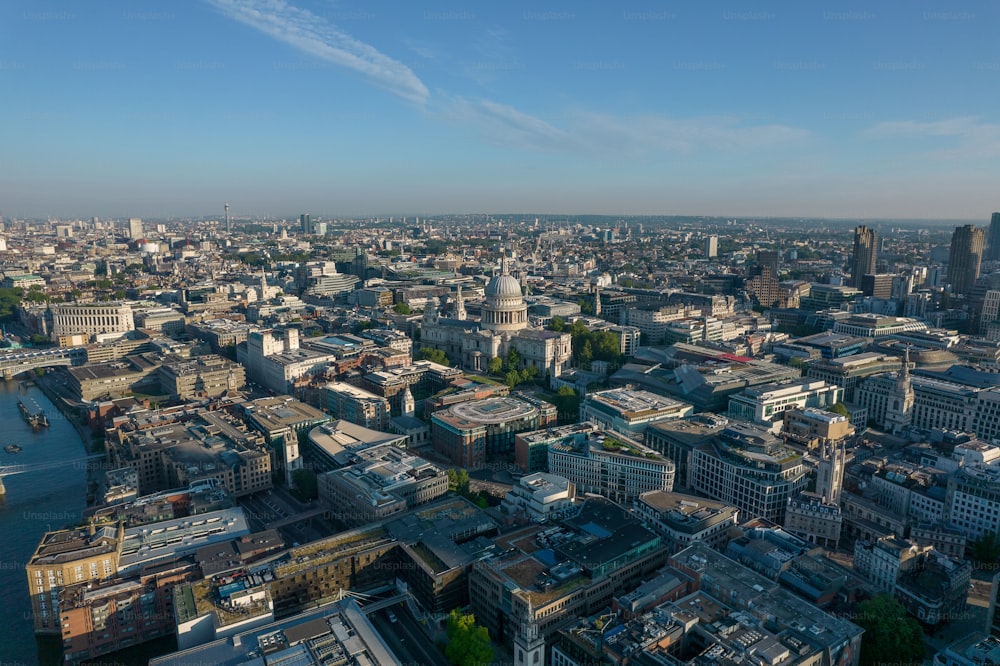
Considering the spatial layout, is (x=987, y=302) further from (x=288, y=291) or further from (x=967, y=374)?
(x=288, y=291)

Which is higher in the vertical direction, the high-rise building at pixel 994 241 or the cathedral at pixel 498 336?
the high-rise building at pixel 994 241

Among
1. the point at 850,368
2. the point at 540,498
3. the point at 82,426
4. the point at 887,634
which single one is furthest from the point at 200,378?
the point at 850,368

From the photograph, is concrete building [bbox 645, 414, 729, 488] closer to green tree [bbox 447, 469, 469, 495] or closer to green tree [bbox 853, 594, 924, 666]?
green tree [bbox 447, 469, 469, 495]

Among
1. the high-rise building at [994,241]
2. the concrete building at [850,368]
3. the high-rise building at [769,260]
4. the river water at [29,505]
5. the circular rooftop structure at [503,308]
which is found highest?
the high-rise building at [994,241]

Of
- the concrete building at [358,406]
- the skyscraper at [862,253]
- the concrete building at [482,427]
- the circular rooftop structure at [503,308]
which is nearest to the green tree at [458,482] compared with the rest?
the concrete building at [482,427]

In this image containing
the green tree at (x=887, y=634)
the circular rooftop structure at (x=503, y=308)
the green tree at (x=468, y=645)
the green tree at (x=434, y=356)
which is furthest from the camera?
the circular rooftop structure at (x=503, y=308)

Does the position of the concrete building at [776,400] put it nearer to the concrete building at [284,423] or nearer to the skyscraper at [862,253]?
the concrete building at [284,423]
